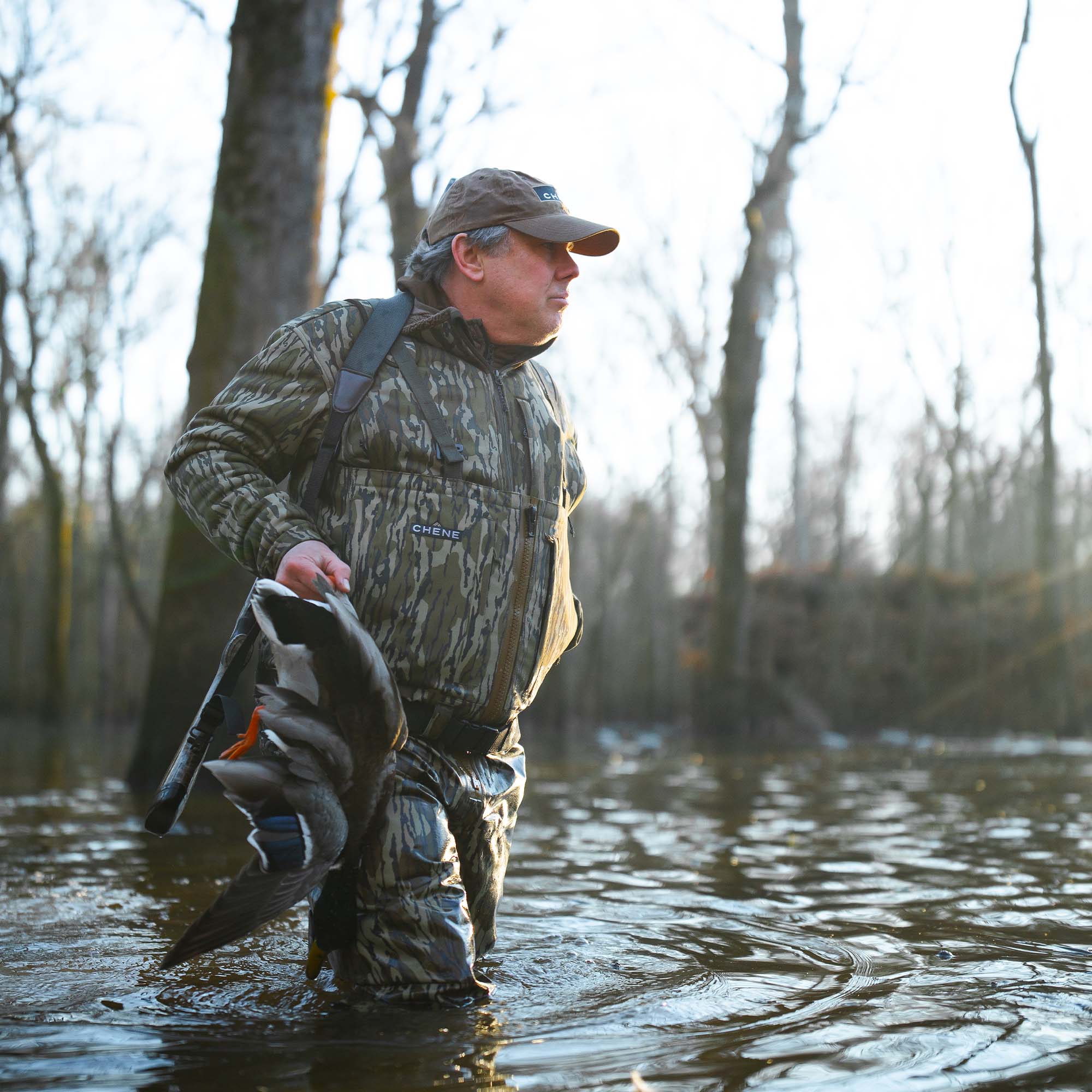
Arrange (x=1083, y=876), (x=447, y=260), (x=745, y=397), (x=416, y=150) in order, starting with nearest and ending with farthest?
(x=447, y=260) → (x=1083, y=876) → (x=416, y=150) → (x=745, y=397)

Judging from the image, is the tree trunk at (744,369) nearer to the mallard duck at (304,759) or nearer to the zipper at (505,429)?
the zipper at (505,429)

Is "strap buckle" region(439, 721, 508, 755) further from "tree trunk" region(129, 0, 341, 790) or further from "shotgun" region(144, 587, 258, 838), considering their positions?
"tree trunk" region(129, 0, 341, 790)

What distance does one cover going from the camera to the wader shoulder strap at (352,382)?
3.33 m

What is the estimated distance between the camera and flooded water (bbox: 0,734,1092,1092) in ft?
8.93

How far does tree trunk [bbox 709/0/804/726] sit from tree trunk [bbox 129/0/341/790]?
12.2 metres

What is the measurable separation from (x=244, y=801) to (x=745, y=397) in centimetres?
1804

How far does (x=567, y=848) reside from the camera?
22.1 ft

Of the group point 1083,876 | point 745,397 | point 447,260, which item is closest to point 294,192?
point 447,260

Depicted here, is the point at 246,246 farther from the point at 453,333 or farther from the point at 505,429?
the point at 505,429

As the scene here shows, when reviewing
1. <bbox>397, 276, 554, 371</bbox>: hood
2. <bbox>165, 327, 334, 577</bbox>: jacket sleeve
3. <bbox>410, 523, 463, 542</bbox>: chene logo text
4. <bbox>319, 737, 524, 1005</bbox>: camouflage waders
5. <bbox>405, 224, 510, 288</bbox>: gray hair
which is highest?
<bbox>405, 224, 510, 288</bbox>: gray hair

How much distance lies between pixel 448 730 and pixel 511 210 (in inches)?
55.8

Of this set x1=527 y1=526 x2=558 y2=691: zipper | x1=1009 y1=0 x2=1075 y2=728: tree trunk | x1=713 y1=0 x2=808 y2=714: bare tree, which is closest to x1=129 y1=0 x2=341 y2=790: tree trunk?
x1=527 y1=526 x2=558 y2=691: zipper

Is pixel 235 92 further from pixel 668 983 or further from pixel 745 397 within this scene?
pixel 745 397

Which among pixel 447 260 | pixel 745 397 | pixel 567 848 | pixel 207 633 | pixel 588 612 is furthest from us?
pixel 588 612
